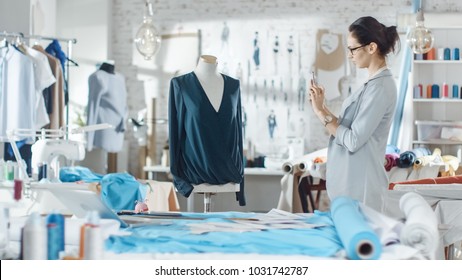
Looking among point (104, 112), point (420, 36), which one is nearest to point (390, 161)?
point (420, 36)

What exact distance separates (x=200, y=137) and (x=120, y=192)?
1277mm

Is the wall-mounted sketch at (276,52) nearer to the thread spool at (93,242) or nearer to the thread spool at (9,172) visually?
the thread spool at (9,172)

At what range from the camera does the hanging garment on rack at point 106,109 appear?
27.3ft

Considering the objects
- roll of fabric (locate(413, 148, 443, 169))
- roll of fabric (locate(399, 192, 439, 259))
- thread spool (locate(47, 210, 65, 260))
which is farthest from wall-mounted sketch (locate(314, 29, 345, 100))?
thread spool (locate(47, 210, 65, 260))

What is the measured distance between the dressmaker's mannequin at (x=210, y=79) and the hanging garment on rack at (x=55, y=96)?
2.57m

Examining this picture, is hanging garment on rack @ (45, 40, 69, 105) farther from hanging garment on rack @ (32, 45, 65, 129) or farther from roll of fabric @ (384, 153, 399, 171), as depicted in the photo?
roll of fabric @ (384, 153, 399, 171)

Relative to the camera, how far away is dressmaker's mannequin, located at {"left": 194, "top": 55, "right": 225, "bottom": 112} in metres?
4.79

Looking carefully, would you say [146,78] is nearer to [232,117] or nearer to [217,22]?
[217,22]

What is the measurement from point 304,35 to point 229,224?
624 cm

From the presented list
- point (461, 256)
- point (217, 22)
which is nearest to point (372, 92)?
point (461, 256)

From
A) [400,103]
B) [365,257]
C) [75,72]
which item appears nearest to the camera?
[365,257]

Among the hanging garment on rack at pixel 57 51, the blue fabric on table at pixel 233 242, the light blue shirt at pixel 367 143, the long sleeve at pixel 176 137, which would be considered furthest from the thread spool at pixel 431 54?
the blue fabric on table at pixel 233 242

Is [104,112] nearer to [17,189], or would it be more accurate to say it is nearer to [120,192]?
[120,192]

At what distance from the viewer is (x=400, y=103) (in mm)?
8750
